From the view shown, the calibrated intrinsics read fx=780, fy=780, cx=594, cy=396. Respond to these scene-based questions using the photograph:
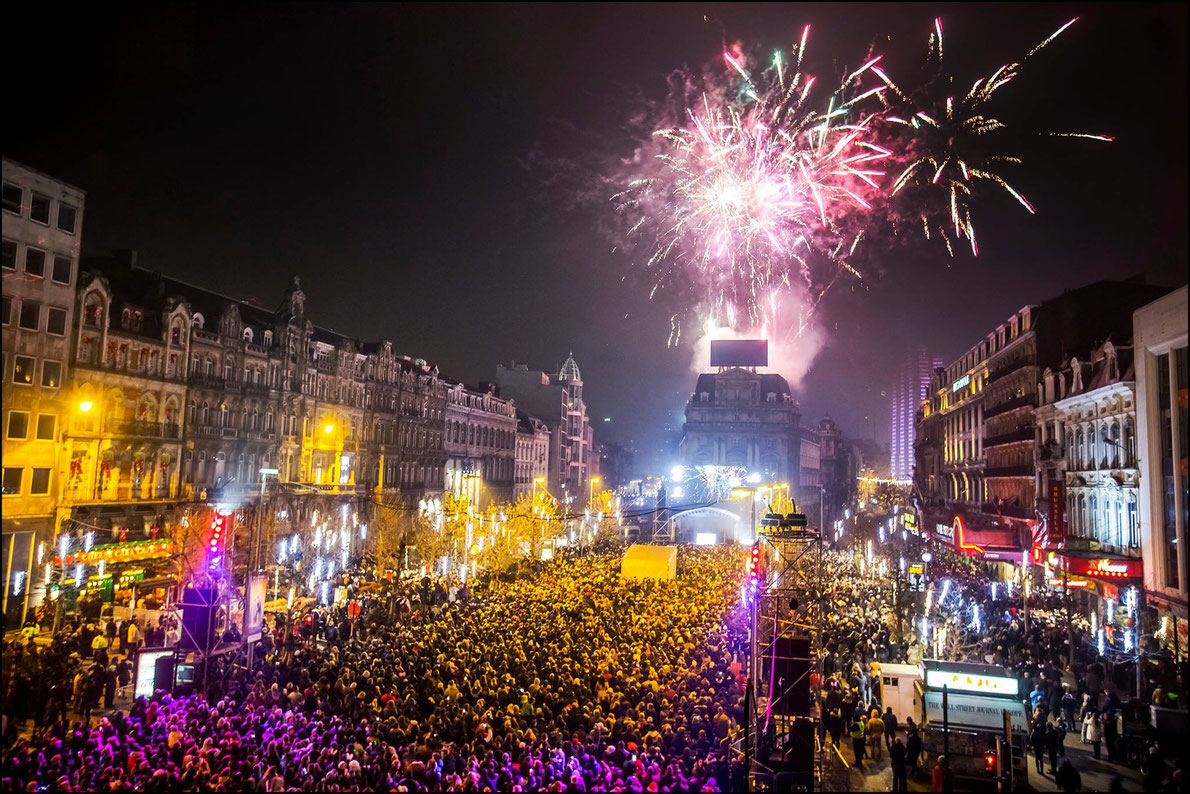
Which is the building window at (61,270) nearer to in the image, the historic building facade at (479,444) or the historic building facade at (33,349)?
the historic building facade at (33,349)

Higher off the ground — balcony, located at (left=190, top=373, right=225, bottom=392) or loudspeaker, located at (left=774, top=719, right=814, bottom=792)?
balcony, located at (left=190, top=373, right=225, bottom=392)

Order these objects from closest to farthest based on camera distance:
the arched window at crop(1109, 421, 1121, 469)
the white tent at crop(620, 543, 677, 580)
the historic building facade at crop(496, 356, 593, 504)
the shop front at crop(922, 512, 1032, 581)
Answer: the arched window at crop(1109, 421, 1121, 469) < the white tent at crop(620, 543, 677, 580) < the shop front at crop(922, 512, 1032, 581) < the historic building facade at crop(496, 356, 593, 504)

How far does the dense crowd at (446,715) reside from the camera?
1290 centimetres

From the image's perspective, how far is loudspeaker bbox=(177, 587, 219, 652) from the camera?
1805cm

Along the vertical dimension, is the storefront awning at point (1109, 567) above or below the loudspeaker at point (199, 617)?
above

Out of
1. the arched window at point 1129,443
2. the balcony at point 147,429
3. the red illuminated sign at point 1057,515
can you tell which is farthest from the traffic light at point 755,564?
the balcony at point 147,429

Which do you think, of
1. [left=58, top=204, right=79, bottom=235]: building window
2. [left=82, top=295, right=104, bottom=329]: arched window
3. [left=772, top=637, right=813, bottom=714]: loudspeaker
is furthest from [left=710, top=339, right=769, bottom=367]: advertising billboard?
[left=772, top=637, right=813, bottom=714]: loudspeaker

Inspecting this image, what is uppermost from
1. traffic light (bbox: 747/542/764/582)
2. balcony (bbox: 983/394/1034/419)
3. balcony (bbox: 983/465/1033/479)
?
balcony (bbox: 983/394/1034/419)

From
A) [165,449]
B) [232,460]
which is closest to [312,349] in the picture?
[232,460]

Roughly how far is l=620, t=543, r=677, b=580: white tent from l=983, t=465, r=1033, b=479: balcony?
2289 centimetres

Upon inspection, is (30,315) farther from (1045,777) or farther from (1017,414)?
(1017,414)

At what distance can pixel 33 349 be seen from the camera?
107ft

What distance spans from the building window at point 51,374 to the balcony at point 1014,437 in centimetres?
4920

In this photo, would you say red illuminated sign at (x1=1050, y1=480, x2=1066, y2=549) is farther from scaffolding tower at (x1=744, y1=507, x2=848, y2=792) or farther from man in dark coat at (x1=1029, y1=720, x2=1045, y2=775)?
scaffolding tower at (x1=744, y1=507, x2=848, y2=792)
